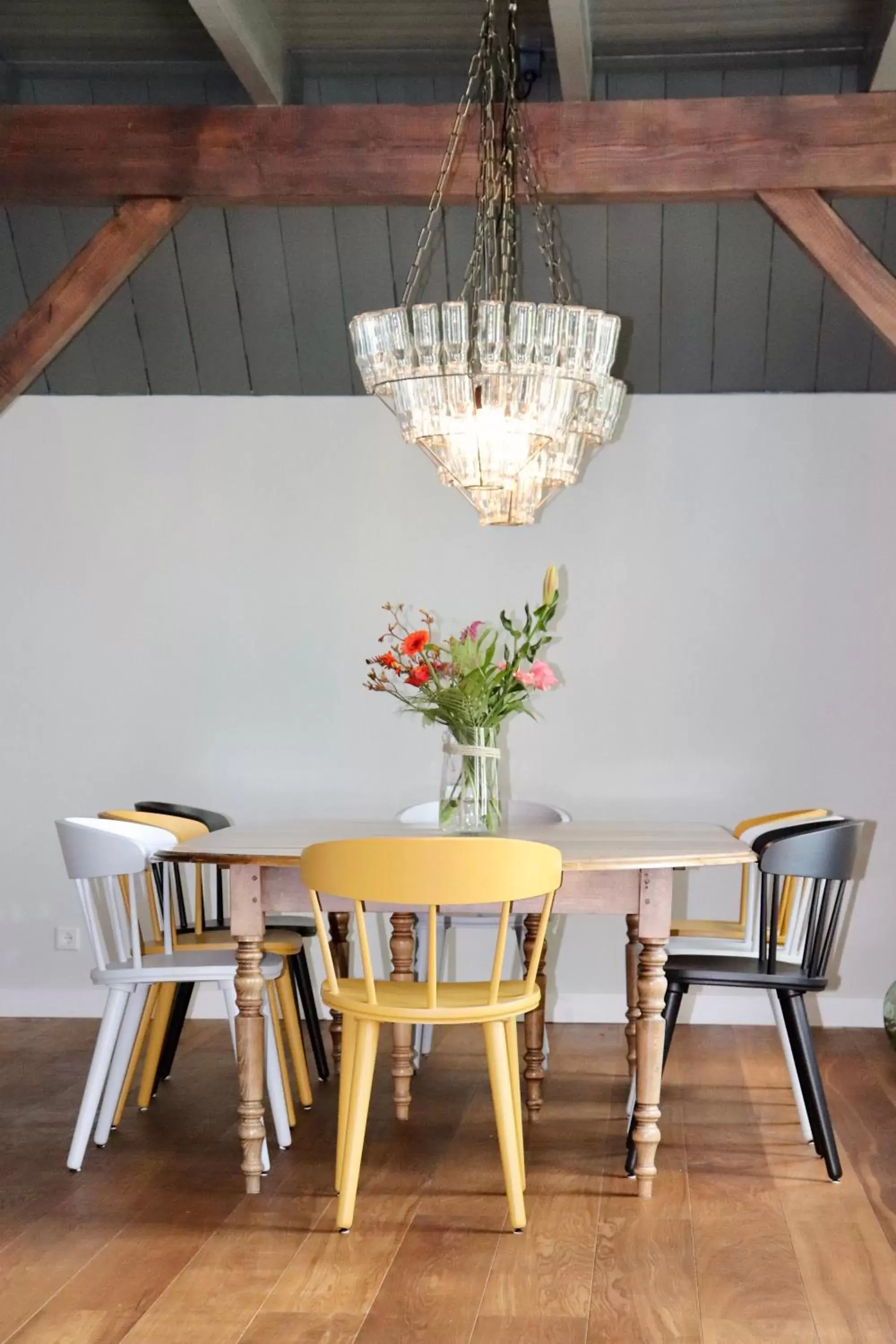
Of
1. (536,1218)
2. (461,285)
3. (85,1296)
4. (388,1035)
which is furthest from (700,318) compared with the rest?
(85,1296)

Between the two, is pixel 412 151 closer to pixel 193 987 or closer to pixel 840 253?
pixel 840 253

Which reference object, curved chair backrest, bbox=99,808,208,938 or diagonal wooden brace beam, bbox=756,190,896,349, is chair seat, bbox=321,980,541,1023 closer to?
curved chair backrest, bbox=99,808,208,938

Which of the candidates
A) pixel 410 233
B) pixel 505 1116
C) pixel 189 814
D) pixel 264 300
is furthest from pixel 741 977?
pixel 264 300

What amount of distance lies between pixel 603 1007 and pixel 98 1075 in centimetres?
214

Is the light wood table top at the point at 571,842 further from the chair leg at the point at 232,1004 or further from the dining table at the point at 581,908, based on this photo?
the chair leg at the point at 232,1004

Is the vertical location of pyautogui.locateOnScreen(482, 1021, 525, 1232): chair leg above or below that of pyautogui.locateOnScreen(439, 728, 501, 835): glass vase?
below

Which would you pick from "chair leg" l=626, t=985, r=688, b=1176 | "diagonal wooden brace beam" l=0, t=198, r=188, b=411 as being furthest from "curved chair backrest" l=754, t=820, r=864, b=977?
"diagonal wooden brace beam" l=0, t=198, r=188, b=411

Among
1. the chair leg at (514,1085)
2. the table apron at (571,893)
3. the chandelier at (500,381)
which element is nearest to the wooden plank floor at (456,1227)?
the chair leg at (514,1085)

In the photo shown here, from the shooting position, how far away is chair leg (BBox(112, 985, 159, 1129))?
338 cm

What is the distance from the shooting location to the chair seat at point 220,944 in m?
3.38

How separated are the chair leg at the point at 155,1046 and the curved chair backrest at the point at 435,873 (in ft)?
3.49

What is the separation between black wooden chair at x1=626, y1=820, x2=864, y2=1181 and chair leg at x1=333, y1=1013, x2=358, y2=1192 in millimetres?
696

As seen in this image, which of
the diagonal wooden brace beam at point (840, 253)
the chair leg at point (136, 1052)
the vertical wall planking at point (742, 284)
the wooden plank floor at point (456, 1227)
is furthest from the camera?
the vertical wall planking at point (742, 284)

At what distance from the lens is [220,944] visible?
3.51 m
